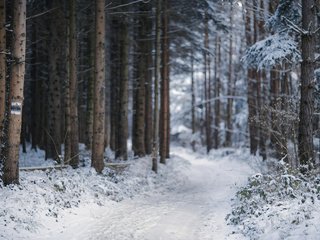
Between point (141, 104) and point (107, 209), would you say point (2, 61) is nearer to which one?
point (107, 209)

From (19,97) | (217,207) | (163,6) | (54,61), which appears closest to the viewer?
(19,97)

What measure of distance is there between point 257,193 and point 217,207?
5.69 feet

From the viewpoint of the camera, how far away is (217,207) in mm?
11828

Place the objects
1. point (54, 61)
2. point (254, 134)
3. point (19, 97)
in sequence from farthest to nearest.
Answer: point (254, 134), point (54, 61), point (19, 97)

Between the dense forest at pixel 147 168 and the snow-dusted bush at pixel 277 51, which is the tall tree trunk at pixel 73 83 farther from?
the snow-dusted bush at pixel 277 51

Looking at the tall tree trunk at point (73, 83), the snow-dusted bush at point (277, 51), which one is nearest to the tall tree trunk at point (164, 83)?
the tall tree trunk at point (73, 83)

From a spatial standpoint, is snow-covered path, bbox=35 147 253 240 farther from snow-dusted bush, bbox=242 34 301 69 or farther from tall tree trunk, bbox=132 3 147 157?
tall tree trunk, bbox=132 3 147 157

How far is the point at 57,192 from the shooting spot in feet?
34.1

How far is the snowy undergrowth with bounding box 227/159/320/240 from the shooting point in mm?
7273

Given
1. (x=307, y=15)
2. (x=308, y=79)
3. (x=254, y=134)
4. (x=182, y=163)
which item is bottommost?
(x=182, y=163)

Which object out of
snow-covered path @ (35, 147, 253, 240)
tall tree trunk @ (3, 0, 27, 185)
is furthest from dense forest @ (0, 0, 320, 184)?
snow-covered path @ (35, 147, 253, 240)

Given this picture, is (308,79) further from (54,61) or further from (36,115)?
(36,115)

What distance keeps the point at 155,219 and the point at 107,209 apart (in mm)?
1673

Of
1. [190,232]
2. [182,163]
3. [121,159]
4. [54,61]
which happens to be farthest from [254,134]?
[190,232]
